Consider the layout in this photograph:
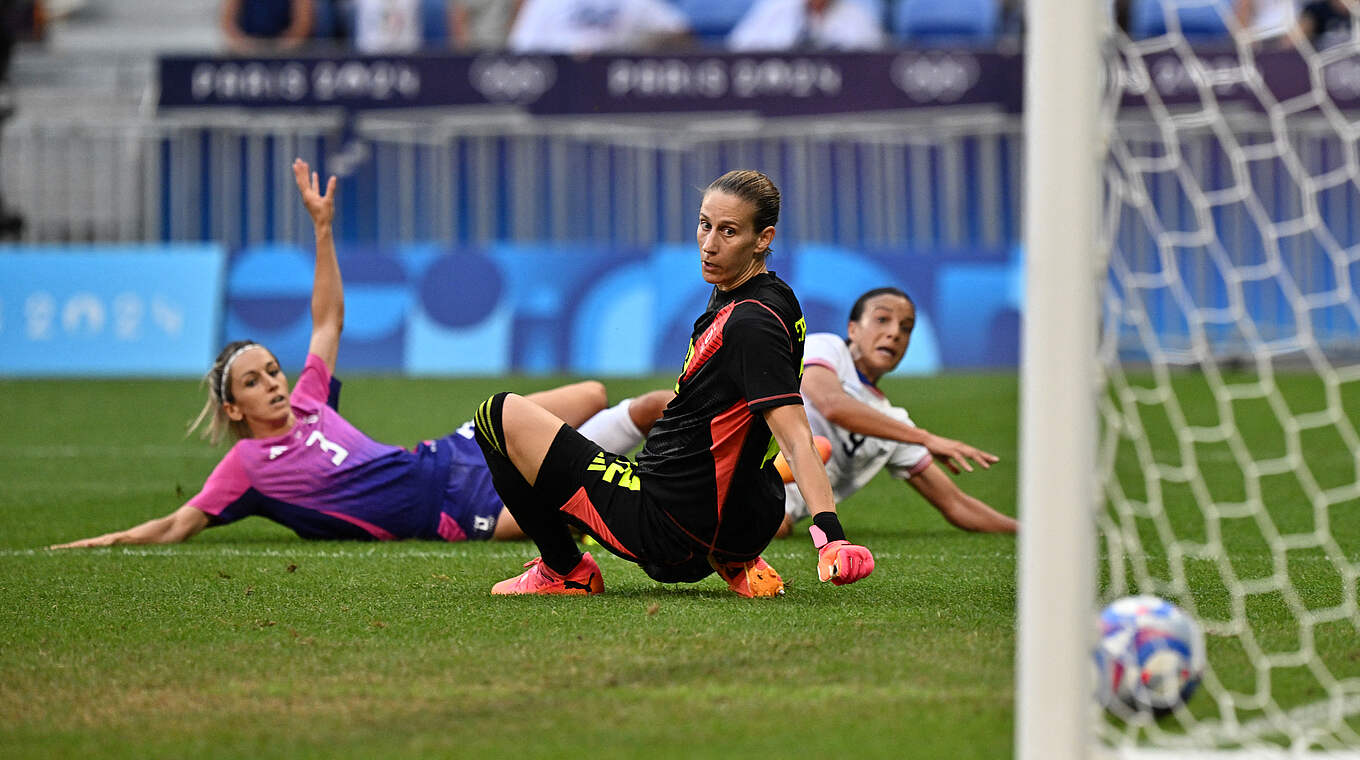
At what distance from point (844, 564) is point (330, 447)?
297cm

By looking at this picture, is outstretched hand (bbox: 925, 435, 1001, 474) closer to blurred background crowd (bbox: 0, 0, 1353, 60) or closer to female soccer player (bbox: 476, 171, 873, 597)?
female soccer player (bbox: 476, 171, 873, 597)

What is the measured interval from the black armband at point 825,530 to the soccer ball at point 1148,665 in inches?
32.9

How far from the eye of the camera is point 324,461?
21.1ft

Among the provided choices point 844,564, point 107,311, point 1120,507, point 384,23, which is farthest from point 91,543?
point 384,23

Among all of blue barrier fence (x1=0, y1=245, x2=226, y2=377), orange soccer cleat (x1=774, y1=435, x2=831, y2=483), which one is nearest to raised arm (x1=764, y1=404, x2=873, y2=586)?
orange soccer cleat (x1=774, y1=435, x2=831, y2=483)

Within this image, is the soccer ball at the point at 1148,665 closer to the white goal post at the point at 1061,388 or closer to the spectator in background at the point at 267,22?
the white goal post at the point at 1061,388

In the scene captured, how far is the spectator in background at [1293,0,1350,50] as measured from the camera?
14969mm

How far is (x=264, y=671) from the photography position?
13.0ft

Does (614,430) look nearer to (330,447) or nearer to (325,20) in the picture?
(330,447)

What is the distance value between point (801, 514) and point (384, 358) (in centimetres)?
814

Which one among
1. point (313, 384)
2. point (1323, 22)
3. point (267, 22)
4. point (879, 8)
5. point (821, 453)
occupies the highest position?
point (879, 8)

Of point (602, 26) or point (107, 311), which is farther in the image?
point (602, 26)

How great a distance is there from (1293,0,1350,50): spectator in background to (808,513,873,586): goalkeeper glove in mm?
12399

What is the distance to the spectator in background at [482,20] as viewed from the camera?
58.0 ft
